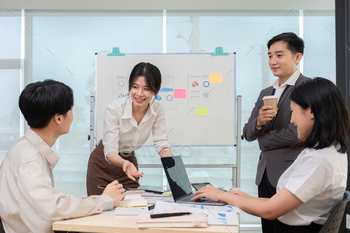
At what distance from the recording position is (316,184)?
1093mm

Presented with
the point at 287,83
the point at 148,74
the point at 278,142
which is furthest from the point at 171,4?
the point at 278,142

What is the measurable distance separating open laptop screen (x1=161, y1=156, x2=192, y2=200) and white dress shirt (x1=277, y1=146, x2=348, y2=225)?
0.50 m

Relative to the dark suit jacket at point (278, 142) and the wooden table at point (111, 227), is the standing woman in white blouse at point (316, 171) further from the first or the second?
the dark suit jacket at point (278, 142)

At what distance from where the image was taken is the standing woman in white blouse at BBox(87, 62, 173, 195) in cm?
204

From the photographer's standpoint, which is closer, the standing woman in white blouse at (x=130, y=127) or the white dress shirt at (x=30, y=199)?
the white dress shirt at (x=30, y=199)

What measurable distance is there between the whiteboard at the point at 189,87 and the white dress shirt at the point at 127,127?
844mm

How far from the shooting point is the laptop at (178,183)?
1.37m

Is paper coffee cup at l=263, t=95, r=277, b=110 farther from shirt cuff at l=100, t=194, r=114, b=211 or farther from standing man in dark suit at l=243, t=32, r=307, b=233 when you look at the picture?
shirt cuff at l=100, t=194, r=114, b=211

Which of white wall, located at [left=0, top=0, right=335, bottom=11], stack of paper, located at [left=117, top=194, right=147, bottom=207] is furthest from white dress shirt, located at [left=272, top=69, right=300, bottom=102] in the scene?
white wall, located at [left=0, top=0, right=335, bottom=11]

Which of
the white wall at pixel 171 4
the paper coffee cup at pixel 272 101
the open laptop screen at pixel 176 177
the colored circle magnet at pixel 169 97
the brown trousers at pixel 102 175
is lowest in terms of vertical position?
the brown trousers at pixel 102 175

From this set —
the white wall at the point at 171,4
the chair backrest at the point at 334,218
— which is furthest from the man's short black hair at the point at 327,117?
the white wall at the point at 171,4

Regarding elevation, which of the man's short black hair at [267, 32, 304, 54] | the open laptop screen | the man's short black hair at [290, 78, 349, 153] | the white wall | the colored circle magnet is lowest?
the open laptop screen

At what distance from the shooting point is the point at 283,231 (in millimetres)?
1267

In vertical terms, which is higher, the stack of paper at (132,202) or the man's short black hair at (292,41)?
the man's short black hair at (292,41)
